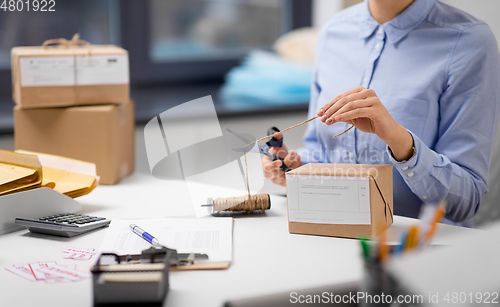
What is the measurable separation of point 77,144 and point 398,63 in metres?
0.92

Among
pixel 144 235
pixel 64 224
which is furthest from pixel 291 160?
pixel 64 224

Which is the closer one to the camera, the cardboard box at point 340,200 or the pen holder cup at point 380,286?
the pen holder cup at point 380,286

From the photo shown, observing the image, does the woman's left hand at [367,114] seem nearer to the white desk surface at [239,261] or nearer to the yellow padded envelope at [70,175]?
the white desk surface at [239,261]

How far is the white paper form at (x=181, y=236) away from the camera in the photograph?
83 centimetres

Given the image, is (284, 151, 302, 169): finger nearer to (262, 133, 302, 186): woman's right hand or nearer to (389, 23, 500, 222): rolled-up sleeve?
(262, 133, 302, 186): woman's right hand

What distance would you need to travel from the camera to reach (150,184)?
135cm

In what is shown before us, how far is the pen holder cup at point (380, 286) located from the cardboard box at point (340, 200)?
261mm

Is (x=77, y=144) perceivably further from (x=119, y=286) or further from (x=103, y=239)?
(x=119, y=286)

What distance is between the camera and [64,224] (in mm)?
919

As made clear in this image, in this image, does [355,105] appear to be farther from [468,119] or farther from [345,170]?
[468,119]

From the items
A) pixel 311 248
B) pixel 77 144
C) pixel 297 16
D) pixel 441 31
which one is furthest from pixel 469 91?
pixel 297 16

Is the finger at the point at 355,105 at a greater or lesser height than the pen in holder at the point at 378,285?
greater

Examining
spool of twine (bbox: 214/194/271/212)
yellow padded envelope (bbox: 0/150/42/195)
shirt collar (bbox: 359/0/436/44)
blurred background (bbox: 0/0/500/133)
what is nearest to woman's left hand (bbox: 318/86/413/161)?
spool of twine (bbox: 214/194/271/212)

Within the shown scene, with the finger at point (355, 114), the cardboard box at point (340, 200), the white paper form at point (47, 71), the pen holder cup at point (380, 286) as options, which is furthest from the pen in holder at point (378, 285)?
the white paper form at point (47, 71)
